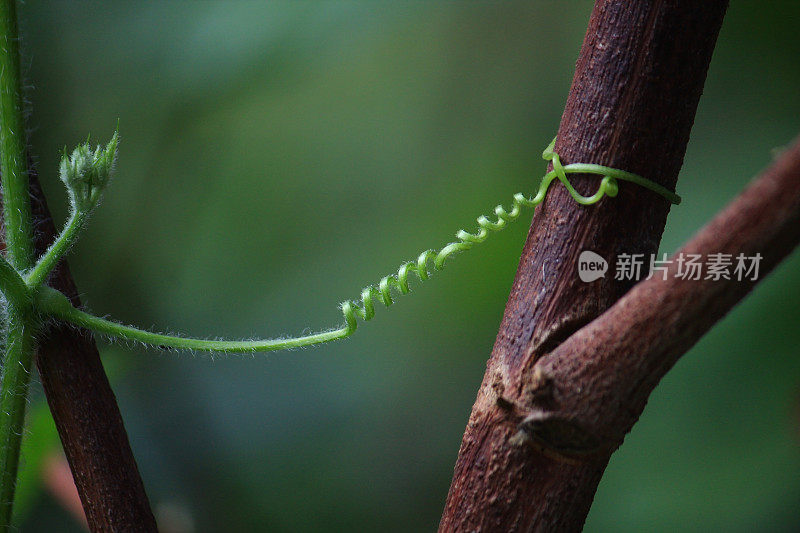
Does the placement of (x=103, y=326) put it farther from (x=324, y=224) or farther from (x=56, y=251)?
(x=324, y=224)

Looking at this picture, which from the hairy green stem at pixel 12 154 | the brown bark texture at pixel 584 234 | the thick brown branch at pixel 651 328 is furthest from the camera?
the hairy green stem at pixel 12 154

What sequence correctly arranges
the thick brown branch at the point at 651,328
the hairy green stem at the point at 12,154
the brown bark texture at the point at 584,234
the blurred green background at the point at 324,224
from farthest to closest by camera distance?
the blurred green background at the point at 324,224
the hairy green stem at the point at 12,154
the brown bark texture at the point at 584,234
the thick brown branch at the point at 651,328

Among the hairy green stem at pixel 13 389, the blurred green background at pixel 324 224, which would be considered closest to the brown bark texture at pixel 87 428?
the hairy green stem at pixel 13 389

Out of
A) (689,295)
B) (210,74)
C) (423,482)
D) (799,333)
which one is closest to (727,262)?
(689,295)

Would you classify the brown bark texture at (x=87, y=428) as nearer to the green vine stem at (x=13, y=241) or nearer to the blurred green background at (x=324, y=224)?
the green vine stem at (x=13, y=241)

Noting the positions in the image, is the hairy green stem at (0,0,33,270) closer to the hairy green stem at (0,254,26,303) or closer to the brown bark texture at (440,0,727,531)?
the hairy green stem at (0,254,26,303)

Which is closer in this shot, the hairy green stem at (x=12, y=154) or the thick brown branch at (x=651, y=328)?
the thick brown branch at (x=651, y=328)

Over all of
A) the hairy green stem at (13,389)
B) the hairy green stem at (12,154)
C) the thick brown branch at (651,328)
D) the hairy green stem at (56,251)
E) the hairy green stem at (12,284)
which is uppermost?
the hairy green stem at (12,154)
